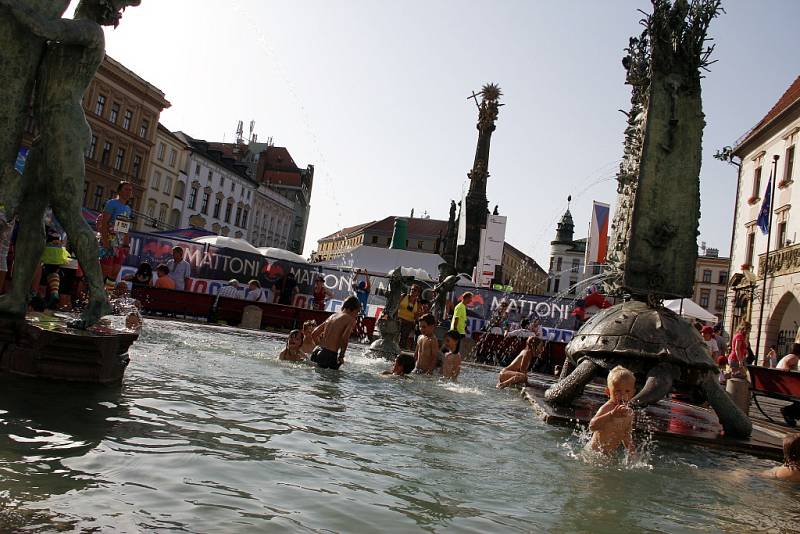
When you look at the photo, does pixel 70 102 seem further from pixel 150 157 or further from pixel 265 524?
pixel 150 157

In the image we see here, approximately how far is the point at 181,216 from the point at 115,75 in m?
20.1

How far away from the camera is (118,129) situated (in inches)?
2251

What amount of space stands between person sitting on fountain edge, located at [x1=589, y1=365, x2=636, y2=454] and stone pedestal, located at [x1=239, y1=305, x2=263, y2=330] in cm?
1496

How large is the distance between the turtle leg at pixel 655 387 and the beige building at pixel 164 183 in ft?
198

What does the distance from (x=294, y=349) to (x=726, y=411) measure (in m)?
6.09

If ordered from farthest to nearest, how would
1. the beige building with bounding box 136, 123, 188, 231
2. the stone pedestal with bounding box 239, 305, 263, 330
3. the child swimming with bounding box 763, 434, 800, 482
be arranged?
the beige building with bounding box 136, 123, 188, 231 < the stone pedestal with bounding box 239, 305, 263, 330 < the child swimming with bounding box 763, 434, 800, 482

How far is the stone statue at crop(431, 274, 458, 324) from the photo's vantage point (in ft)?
60.4

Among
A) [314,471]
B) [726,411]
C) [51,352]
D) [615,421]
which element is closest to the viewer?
[314,471]

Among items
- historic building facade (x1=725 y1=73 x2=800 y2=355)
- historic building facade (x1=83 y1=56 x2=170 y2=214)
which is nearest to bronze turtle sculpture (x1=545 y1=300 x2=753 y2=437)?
historic building facade (x1=725 y1=73 x2=800 y2=355)

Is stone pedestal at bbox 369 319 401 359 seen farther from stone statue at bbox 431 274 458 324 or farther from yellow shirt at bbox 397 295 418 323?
stone statue at bbox 431 274 458 324

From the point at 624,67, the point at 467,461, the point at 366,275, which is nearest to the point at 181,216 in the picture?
the point at 366,275

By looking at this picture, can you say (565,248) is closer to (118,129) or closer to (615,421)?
(118,129)

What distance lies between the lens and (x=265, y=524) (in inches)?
115

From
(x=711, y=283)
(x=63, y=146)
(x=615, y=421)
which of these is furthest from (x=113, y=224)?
(x=711, y=283)
